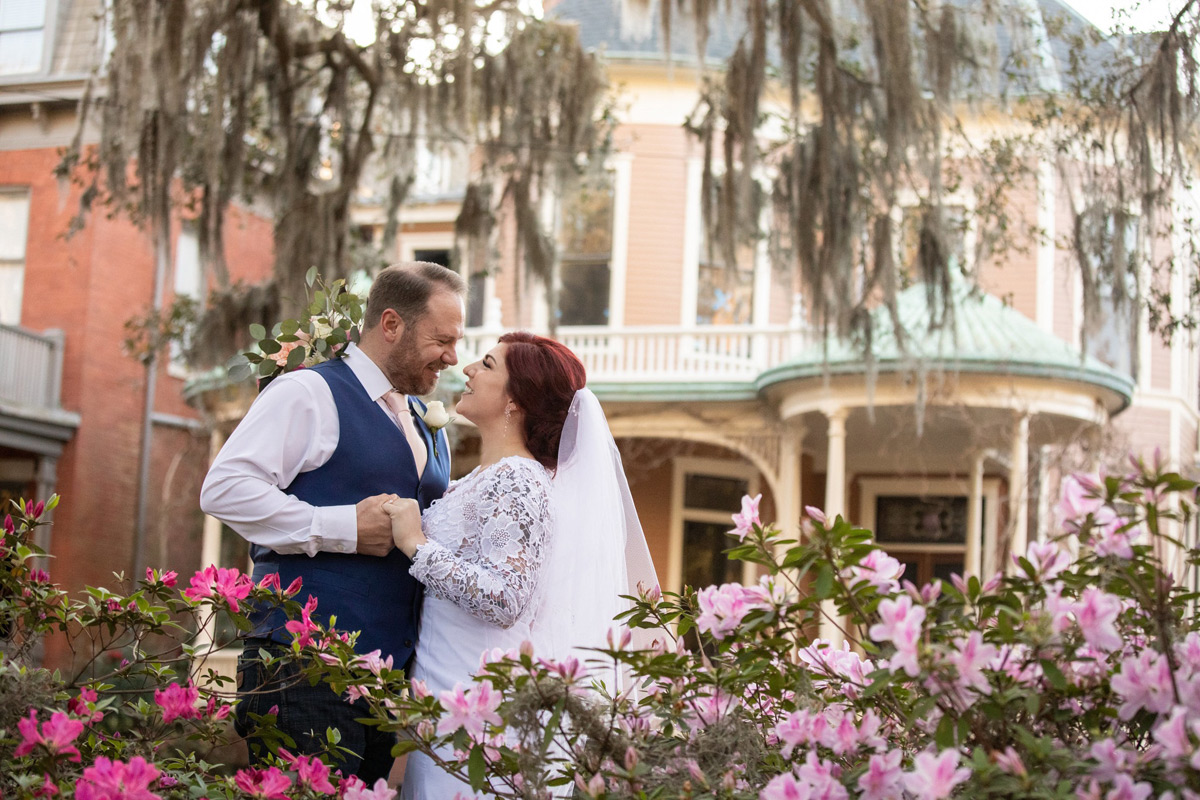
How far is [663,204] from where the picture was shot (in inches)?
583

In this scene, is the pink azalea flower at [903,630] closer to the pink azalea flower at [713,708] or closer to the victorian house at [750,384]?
the pink azalea flower at [713,708]

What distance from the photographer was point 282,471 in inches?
128

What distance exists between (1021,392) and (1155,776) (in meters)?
10.4

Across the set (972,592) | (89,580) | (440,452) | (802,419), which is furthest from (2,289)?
(972,592)

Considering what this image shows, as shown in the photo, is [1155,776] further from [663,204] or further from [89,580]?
[89,580]

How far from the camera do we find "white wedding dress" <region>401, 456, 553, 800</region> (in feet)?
10.1

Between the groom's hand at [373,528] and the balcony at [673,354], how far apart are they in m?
9.93

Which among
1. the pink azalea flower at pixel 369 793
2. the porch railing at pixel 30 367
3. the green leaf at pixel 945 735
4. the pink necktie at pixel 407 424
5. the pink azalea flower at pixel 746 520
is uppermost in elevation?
the porch railing at pixel 30 367

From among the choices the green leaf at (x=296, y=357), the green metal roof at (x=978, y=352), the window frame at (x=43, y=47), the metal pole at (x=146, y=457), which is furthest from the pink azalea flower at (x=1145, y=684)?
the window frame at (x=43, y=47)

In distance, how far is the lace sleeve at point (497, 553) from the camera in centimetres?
308

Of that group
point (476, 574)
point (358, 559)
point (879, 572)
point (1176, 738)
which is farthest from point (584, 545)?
point (1176, 738)

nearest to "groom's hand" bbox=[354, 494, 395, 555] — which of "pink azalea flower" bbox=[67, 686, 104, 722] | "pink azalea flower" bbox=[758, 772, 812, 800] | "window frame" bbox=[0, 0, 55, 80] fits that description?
"pink azalea flower" bbox=[67, 686, 104, 722]

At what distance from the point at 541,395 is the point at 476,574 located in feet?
1.85

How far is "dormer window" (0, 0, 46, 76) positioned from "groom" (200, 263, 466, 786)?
13.9 meters
